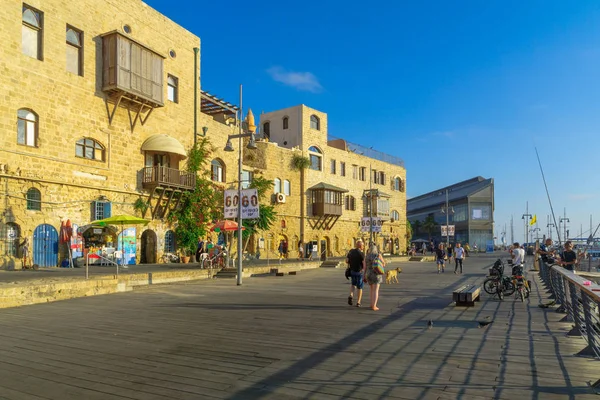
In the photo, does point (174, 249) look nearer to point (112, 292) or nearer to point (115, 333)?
point (112, 292)

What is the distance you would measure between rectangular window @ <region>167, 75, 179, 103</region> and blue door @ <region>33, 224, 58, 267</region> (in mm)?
11515

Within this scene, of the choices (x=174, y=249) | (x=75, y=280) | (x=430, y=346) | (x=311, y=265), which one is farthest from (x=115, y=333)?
(x=311, y=265)

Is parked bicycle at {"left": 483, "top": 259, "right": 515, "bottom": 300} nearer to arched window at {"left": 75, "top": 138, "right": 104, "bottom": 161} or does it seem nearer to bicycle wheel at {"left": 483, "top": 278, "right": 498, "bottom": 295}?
bicycle wheel at {"left": 483, "top": 278, "right": 498, "bottom": 295}

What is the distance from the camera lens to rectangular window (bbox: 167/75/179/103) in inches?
1118

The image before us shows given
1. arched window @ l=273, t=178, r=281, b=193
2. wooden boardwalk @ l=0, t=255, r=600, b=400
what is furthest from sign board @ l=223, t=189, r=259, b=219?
arched window @ l=273, t=178, r=281, b=193

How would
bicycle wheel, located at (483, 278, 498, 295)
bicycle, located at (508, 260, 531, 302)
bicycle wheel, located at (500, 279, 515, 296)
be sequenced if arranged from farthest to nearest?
bicycle wheel, located at (483, 278, 498, 295)
bicycle wheel, located at (500, 279, 515, 296)
bicycle, located at (508, 260, 531, 302)

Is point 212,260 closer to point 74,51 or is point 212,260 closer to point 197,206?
point 197,206

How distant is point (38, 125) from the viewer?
2039 cm

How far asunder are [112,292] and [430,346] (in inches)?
424

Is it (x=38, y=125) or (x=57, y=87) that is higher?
(x=57, y=87)

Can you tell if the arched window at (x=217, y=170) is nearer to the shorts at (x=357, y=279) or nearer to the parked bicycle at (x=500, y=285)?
the shorts at (x=357, y=279)

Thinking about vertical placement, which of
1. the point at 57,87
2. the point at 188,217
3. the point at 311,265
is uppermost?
the point at 57,87

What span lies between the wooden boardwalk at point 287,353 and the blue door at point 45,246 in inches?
409

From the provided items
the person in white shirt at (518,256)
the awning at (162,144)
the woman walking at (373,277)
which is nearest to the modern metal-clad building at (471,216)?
the awning at (162,144)
